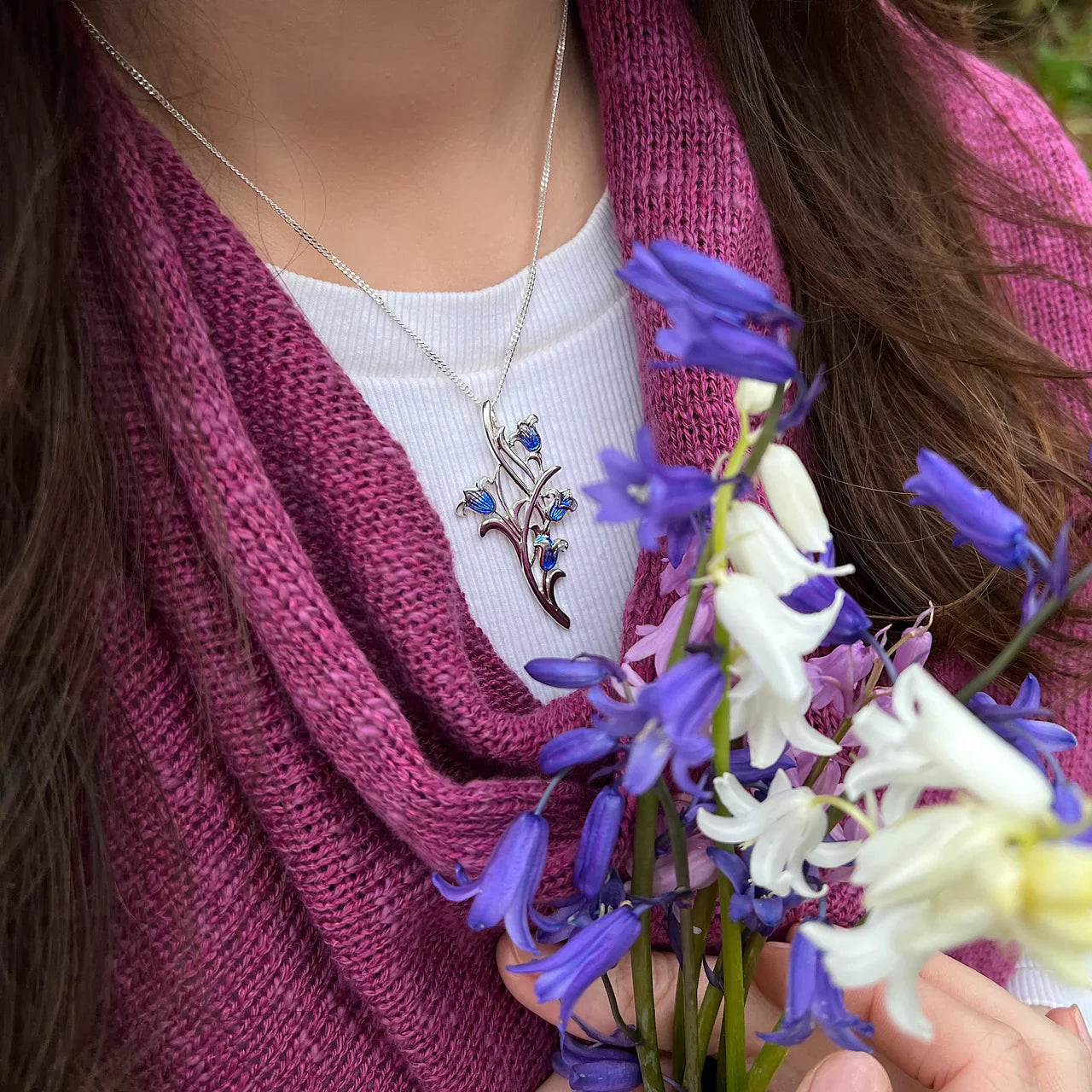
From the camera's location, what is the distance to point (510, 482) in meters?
0.75

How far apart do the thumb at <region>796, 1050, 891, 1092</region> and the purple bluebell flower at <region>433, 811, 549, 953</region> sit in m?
0.13

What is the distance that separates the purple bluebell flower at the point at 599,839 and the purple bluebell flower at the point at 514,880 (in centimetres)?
3

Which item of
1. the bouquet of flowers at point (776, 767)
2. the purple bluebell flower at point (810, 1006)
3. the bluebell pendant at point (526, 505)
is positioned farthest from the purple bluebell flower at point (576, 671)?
the bluebell pendant at point (526, 505)

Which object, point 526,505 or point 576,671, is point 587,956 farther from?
point 526,505

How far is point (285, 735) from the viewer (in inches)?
23.8

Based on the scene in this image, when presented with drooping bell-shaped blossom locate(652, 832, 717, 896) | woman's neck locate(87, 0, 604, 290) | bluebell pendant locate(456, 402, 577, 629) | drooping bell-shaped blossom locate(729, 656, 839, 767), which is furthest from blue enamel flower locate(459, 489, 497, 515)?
drooping bell-shaped blossom locate(729, 656, 839, 767)

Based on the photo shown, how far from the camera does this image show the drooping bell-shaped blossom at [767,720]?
0.30 metres

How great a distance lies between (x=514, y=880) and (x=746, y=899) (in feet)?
0.29

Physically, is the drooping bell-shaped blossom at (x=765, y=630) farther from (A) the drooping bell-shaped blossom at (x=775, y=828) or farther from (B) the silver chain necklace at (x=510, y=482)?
(B) the silver chain necklace at (x=510, y=482)

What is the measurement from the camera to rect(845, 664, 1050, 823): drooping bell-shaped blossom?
0.80 feet

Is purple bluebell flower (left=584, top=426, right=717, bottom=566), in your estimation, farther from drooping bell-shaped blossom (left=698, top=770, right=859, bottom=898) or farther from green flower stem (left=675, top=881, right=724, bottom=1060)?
green flower stem (left=675, top=881, right=724, bottom=1060)

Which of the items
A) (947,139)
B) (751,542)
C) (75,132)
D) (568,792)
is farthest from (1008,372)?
(75,132)

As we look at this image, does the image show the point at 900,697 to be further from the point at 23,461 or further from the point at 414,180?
the point at 414,180

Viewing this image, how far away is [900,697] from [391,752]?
356 mm
